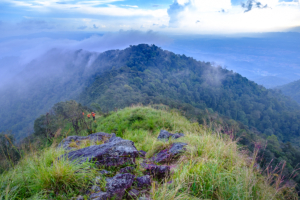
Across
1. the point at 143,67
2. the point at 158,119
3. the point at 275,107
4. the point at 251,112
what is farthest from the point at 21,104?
the point at 275,107

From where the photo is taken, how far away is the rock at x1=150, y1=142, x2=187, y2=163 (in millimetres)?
3322

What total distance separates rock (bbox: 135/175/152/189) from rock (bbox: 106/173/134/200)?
0.36 ft

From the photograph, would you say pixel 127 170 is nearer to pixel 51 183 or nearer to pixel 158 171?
pixel 158 171

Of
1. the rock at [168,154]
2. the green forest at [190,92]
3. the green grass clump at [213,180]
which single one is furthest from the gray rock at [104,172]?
the green forest at [190,92]

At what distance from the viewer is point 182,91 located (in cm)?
8500

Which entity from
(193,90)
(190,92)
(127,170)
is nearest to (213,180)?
(127,170)

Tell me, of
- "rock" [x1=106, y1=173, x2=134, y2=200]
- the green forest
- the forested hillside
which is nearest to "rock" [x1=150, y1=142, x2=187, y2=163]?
"rock" [x1=106, y1=173, x2=134, y2=200]

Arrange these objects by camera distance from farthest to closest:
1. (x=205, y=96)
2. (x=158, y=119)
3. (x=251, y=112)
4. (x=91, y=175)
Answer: (x=205, y=96)
(x=251, y=112)
(x=158, y=119)
(x=91, y=175)

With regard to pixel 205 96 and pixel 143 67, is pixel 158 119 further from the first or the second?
pixel 143 67

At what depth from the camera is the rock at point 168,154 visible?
3322 millimetres

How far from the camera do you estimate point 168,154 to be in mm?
3410

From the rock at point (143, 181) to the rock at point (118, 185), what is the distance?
109mm

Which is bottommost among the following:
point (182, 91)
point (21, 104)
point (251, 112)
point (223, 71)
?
point (21, 104)

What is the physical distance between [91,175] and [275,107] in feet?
337
